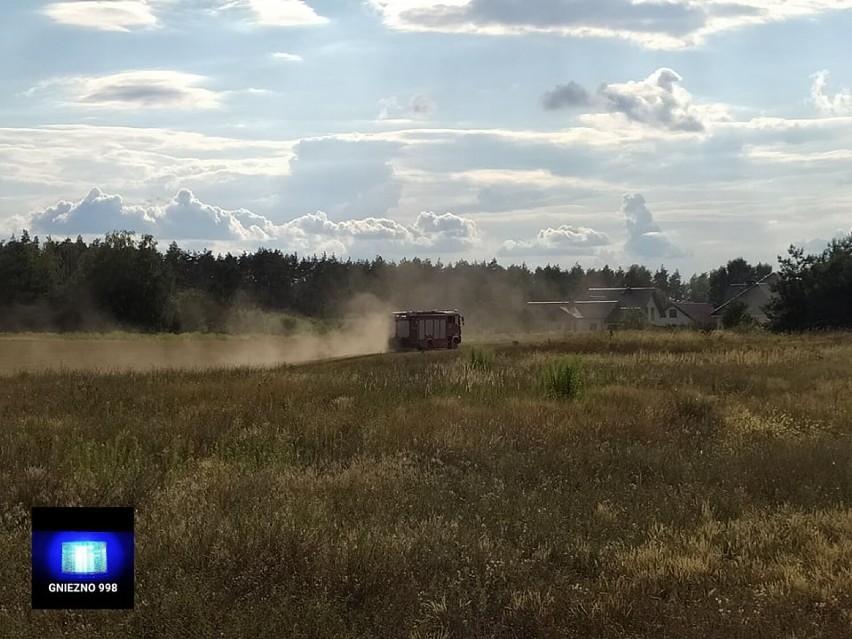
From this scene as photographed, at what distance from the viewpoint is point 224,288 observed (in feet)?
401

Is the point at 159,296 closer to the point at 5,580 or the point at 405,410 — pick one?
the point at 405,410

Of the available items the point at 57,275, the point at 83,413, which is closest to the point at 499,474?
the point at 83,413

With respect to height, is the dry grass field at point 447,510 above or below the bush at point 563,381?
below

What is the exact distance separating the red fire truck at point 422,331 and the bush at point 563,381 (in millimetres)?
31747

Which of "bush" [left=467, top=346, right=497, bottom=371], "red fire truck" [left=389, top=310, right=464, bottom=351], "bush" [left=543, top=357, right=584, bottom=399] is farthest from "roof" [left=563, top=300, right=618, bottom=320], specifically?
"bush" [left=543, top=357, right=584, bottom=399]

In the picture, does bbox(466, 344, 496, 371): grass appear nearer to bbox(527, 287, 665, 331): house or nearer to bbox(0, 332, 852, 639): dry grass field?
bbox(0, 332, 852, 639): dry grass field

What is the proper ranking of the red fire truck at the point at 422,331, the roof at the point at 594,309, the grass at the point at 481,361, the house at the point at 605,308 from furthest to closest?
1. the roof at the point at 594,309
2. the house at the point at 605,308
3. the red fire truck at the point at 422,331
4. the grass at the point at 481,361

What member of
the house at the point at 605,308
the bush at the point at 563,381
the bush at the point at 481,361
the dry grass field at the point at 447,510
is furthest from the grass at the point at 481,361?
the house at the point at 605,308

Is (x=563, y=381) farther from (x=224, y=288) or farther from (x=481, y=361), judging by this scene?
(x=224, y=288)

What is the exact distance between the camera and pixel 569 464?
11.9 m

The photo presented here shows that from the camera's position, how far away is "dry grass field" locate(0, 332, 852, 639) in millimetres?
6449

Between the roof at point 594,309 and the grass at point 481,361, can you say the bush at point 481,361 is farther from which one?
the roof at point 594,309

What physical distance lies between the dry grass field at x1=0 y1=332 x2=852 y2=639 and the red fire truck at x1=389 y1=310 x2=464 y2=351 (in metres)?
33.4

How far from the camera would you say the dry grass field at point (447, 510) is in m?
6.45
